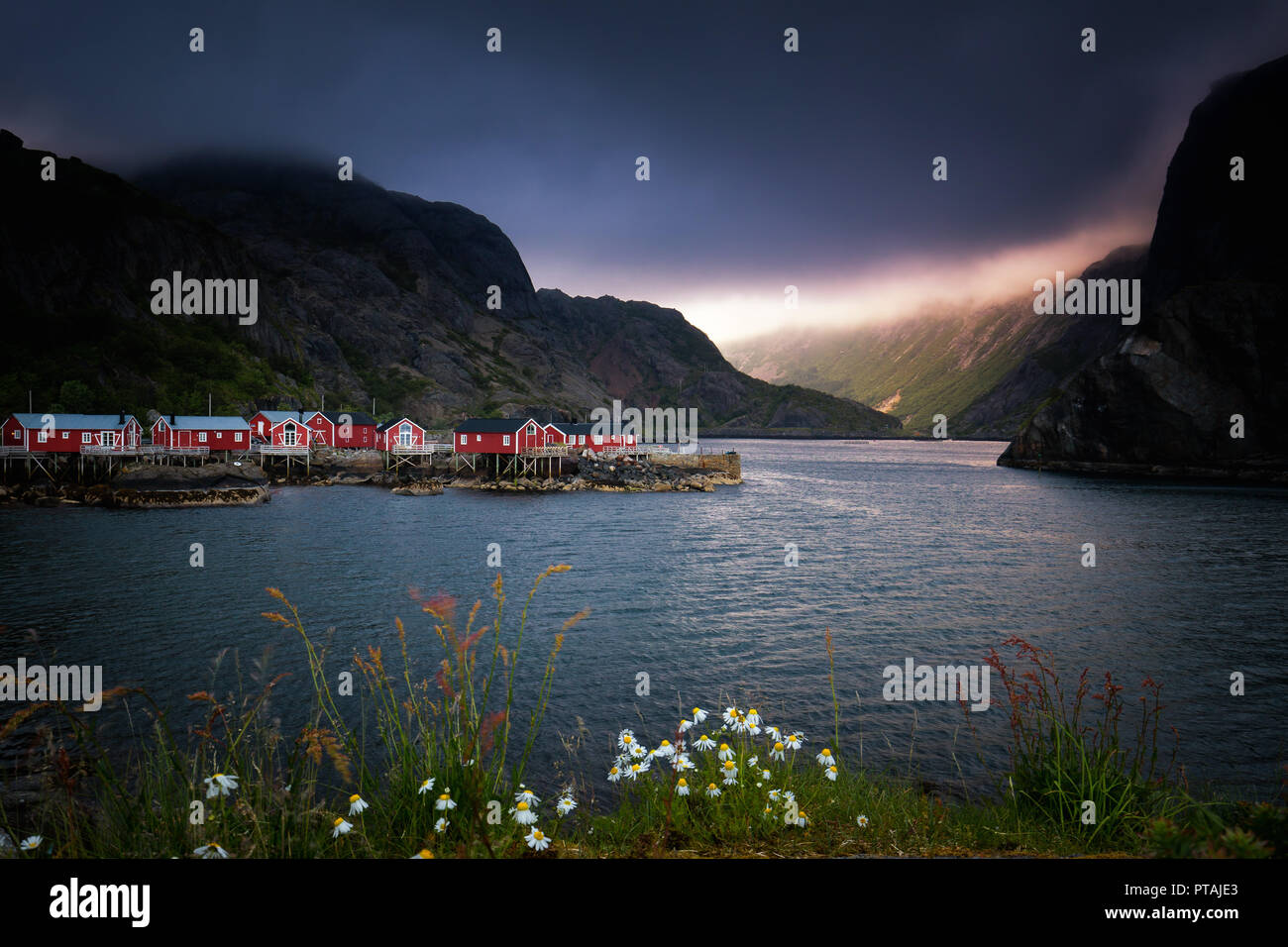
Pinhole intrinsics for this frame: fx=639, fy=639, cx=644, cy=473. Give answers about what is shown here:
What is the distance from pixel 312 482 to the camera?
86000mm

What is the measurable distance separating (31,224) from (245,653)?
494 ft

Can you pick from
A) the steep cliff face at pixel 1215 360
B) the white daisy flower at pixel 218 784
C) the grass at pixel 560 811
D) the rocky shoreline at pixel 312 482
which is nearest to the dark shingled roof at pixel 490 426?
the rocky shoreline at pixel 312 482

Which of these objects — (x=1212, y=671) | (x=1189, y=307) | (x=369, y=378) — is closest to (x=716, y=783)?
(x=1212, y=671)

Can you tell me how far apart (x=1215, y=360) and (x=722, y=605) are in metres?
120

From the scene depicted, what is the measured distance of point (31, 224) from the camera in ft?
390

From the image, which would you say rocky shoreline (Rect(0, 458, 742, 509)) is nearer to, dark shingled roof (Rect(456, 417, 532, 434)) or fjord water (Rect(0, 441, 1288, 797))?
fjord water (Rect(0, 441, 1288, 797))

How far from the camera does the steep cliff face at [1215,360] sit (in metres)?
101

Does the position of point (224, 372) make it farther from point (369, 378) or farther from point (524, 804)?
point (524, 804)

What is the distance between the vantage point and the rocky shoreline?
59.4m

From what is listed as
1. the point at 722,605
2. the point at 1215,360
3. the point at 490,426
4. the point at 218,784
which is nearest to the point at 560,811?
the point at 218,784

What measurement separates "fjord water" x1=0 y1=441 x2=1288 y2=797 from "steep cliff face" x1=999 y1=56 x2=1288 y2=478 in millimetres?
54632

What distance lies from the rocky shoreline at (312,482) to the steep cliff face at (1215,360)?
71061 millimetres

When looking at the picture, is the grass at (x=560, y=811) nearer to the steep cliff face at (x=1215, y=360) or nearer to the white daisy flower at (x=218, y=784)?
the white daisy flower at (x=218, y=784)

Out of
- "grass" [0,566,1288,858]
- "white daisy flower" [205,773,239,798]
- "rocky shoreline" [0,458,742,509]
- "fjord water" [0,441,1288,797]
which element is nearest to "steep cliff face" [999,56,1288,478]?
"fjord water" [0,441,1288,797]
